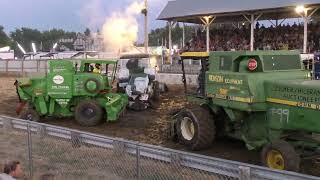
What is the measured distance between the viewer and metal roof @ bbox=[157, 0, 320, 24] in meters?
28.1

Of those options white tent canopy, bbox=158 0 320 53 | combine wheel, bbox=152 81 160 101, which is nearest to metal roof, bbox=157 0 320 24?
white tent canopy, bbox=158 0 320 53

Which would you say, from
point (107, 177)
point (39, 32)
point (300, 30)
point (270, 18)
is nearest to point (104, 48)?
point (270, 18)

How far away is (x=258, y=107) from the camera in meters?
11.1

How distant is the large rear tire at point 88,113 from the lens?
55.9ft

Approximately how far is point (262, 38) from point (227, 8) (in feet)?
12.3

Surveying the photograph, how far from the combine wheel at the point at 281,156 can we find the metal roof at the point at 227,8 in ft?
59.3

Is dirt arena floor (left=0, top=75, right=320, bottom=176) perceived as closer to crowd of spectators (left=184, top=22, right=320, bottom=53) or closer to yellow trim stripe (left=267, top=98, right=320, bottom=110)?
yellow trim stripe (left=267, top=98, right=320, bottom=110)

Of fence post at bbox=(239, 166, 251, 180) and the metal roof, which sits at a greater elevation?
the metal roof

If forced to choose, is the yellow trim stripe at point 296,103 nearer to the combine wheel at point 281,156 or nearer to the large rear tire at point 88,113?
the combine wheel at point 281,156

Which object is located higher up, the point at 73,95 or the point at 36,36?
the point at 36,36

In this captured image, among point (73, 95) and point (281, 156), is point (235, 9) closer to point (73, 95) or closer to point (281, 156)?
point (73, 95)

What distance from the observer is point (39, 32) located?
525ft

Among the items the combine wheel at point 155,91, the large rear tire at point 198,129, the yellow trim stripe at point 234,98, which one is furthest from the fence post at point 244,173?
the combine wheel at point 155,91

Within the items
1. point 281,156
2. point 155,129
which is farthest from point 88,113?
point 281,156
